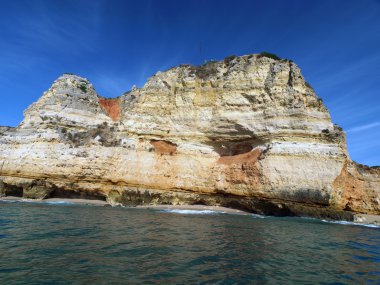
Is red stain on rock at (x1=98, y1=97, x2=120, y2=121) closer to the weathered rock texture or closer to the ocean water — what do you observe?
the weathered rock texture

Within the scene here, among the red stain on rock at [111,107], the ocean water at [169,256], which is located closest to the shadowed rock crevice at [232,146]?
the red stain on rock at [111,107]

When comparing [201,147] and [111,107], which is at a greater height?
[111,107]

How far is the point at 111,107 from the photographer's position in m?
30.8


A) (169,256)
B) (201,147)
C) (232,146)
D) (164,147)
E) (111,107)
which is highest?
(111,107)

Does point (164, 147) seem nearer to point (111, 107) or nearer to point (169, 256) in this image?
point (111, 107)

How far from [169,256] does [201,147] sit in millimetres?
19931

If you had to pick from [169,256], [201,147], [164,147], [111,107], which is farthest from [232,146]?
[169,256]

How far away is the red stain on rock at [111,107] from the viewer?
2961 cm

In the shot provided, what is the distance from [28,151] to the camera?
24.7 meters

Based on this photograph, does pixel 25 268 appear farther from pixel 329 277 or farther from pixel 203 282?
pixel 329 277

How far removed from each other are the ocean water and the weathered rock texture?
10.9 metres

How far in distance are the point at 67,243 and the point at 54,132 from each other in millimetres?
18965

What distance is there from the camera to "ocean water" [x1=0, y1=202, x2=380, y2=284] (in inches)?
244

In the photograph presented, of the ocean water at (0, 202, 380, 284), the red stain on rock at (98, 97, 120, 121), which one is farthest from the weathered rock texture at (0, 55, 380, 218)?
the ocean water at (0, 202, 380, 284)
